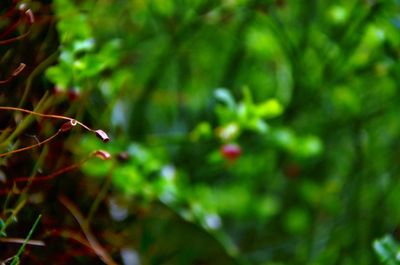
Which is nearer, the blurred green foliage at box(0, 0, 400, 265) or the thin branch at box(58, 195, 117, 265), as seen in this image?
the thin branch at box(58, 195, 117, 265)

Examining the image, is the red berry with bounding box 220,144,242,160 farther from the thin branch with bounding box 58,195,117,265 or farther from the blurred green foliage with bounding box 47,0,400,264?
the thin branch with bounding box 58,195,117,265

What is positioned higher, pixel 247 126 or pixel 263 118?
pixel 263 118

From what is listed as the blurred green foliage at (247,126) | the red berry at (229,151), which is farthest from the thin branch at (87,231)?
the red berry at (229,151)

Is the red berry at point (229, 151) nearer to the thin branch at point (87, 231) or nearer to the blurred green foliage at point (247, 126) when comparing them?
the blurred green foliage at point (247, 126)

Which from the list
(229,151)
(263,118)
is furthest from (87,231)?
(263,118)

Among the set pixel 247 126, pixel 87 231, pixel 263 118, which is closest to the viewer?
pixel 87 231

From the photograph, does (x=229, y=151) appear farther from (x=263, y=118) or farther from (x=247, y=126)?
(x=263, y=118)

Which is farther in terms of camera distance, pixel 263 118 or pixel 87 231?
pixel 263 118

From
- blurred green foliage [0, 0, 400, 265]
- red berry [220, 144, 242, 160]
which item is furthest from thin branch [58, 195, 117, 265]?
red berry [220, 144, 242, 160]

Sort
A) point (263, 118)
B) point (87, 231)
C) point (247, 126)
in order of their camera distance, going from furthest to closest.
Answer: point (263, 118) → point (247, 126) → point (87, 231)
